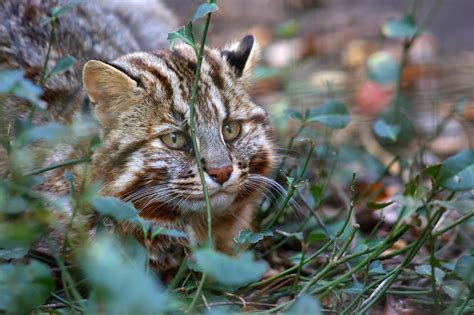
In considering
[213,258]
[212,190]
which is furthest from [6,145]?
[213,258]

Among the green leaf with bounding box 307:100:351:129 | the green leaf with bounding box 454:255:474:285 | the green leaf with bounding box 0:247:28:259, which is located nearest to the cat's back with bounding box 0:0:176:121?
the green leaf with bounding box 0:247:28:259

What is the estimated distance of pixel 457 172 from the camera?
3639 millimetres

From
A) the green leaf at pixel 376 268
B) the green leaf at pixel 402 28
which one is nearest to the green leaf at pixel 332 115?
the green leaf at pixel 402 28

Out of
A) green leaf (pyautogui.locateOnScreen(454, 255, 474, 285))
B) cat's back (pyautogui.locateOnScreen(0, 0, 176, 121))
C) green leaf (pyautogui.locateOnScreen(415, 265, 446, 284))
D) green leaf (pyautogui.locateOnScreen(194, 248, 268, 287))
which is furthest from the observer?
cat's back (pyautogui.locateOnScreen(0, 0, 176, 121))

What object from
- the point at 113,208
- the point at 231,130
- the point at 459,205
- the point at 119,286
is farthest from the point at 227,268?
the point at 231,130

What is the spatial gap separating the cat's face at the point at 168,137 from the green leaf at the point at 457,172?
41.8 inches

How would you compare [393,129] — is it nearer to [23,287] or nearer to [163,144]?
[163,144]

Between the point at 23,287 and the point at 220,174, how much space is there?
1242 mm

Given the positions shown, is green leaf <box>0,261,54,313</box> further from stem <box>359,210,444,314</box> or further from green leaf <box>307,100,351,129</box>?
green leaf <box>307,100,351,129</box>

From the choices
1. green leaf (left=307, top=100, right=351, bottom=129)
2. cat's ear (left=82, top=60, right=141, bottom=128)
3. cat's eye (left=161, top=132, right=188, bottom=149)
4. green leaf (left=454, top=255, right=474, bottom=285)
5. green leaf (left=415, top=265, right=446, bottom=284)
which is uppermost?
cat's ear (left=82, top=60, right=141, bottom=128)

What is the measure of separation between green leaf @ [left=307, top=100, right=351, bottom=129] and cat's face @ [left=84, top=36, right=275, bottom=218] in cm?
43

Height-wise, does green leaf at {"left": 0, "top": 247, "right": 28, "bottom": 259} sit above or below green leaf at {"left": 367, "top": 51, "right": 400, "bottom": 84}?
below

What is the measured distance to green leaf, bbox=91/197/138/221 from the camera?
2.99m

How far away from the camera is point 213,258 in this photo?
2627 mm
